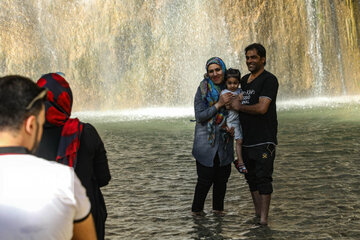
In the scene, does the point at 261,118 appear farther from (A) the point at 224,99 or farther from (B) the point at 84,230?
(B) the point at 84,230

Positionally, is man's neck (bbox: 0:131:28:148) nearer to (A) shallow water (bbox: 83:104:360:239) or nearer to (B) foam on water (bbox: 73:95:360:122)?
(A) shallow water (bbox: 83:104:360:239)

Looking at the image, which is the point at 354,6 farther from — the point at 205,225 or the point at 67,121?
the point at 67,121

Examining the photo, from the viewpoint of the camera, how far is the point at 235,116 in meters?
5.23

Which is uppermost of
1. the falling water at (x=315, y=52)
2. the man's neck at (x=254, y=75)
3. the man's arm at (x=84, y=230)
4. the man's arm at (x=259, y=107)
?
the falling water at (x=315, y=52)

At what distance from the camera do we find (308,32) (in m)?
29.6

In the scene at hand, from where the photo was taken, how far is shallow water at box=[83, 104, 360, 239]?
16.5 ft

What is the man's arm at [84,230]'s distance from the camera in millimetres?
1927

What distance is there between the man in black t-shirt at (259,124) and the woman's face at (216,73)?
11.2 inches

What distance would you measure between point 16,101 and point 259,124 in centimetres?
354

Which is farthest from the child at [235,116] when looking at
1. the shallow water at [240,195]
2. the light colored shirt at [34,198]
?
the light colored shirt at [34,198]

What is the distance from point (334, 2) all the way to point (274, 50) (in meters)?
4.35

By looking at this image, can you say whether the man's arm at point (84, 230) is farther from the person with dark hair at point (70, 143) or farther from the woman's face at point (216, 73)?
the woman's face at point (216, 73)

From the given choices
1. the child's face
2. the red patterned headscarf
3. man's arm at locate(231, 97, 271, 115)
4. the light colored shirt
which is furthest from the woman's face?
the light colored shirt

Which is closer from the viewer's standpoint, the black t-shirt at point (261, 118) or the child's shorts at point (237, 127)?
the black t-shirt at point (261, 118)
